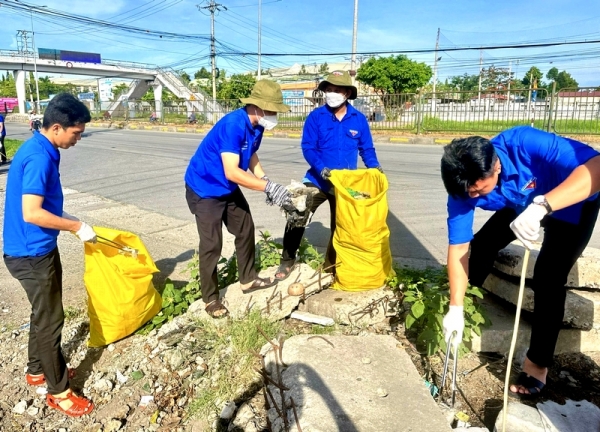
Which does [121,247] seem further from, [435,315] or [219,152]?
[435,315]

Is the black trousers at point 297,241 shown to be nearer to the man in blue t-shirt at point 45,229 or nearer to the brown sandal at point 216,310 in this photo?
the brown sandal at point 216,310

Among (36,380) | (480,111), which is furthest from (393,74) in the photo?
(36,380)

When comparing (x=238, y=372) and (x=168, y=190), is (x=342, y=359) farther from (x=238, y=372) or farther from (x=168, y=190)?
(x=168, y=190)

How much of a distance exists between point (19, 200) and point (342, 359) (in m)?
1.94

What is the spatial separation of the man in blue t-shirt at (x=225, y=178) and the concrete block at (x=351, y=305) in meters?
0.68

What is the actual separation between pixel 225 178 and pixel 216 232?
0.38 metres

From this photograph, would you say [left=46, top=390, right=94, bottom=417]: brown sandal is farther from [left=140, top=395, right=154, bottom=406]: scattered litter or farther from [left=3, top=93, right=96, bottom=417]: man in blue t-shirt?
[left=140, top=395, right=154, bottom=406]: scattered litter

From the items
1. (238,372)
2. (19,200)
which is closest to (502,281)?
(238,372)

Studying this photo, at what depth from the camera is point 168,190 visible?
28.3ft

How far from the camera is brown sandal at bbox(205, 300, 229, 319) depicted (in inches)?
134

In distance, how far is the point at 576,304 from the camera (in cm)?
278

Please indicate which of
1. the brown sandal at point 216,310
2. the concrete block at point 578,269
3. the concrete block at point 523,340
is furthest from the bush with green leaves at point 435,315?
the brown sandal at point 216,310

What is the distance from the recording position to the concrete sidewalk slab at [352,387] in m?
2.14

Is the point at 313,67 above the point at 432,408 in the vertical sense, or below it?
above
